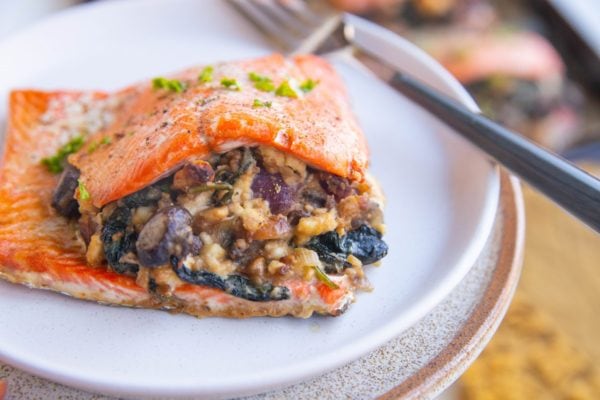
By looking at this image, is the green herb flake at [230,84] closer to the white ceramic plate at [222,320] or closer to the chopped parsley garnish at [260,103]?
the chopped parsley garnish at [260,103]

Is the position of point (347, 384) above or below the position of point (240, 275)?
below

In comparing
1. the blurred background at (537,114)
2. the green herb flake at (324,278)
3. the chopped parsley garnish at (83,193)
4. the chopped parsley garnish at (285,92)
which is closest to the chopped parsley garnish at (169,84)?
the chopped parsley garnish at (285,92)

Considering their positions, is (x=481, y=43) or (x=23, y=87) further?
(x=481, y=43)

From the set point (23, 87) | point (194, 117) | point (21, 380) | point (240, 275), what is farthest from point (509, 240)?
point (23, 87)

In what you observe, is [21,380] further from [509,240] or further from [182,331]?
[509,240]

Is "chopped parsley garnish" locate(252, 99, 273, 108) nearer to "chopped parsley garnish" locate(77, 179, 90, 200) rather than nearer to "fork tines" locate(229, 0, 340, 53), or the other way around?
"chopped parsley garnish" locate(77, 179, 90, 200)
